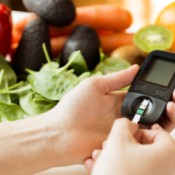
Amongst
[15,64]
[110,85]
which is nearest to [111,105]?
[110,85]

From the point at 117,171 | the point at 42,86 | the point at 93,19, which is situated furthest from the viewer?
the point at 93,19

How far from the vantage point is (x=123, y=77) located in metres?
0.64

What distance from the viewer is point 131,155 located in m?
0.49

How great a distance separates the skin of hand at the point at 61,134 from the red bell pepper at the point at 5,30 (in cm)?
28

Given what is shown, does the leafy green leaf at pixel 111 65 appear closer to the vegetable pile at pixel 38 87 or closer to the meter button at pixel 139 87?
the vegetable pile at pixel 38 87

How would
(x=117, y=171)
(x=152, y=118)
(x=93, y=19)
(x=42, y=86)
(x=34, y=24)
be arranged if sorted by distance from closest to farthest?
(x=117, y=171)
(x=152, y=118)
(x=42, y=86)
(x=34, y=24)
(x=93, y=19)

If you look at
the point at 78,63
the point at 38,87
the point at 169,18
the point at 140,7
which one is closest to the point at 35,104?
the point at 38,87

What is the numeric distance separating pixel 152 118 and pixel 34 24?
1.27 feet

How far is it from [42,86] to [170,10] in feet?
1.15

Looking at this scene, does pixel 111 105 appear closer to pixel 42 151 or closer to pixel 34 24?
pixel 42 151

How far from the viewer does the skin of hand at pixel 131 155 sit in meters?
0.47

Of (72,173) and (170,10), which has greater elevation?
(170,10)

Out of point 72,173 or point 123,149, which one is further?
point 72,173

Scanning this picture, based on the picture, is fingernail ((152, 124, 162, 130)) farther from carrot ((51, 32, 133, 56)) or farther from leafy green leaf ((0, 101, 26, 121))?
carrot ((51, 32, 133, 56))
